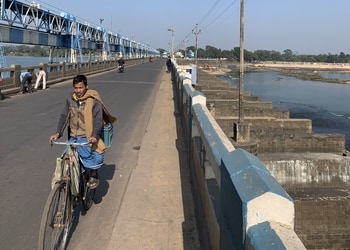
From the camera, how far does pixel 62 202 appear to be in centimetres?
407

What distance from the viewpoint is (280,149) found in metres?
17.1

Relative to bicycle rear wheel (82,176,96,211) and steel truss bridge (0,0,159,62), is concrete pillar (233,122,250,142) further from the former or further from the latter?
steel truss bridge (0,0,159,62)

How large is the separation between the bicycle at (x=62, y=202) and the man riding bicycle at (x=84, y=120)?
168 mm

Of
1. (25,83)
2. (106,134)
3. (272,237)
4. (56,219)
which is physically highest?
(25,83)

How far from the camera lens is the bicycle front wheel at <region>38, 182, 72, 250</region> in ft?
12.1

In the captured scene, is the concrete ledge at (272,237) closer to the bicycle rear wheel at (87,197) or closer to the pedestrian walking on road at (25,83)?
the bicycle rear wheel at (87,197)

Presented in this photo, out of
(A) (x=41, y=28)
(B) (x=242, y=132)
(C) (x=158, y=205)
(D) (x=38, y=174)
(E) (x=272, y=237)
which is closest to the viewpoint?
(E) (x=272, y=237)

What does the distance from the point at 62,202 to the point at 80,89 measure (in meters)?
1.33

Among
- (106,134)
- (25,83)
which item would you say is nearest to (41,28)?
(25,83)

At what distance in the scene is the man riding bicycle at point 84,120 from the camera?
15.5 feet

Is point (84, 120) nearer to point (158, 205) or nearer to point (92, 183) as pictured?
point (92, 183)

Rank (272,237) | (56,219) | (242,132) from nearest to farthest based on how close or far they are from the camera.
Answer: (272,237), (56,219), (242,132)

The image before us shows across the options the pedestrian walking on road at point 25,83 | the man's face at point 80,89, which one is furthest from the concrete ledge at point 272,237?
the pedestrian walking on road at point 25,83

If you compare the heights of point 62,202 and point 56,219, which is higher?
point 62,202
